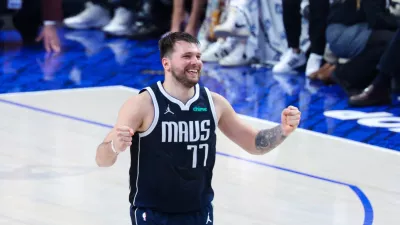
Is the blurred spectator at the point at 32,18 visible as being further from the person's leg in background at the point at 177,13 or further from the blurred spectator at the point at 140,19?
the person's leg in background at the point at 177,13

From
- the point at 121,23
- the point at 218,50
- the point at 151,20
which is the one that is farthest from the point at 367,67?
the point at 121,23

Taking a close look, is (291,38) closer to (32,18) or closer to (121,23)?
(121,23)

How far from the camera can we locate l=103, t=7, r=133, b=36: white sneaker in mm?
11133

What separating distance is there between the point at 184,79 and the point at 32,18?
7465 millimetres

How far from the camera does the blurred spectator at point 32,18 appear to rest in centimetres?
965

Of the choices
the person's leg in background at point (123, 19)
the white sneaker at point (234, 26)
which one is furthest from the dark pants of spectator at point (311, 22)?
the person's leg in background at point (123, 19)

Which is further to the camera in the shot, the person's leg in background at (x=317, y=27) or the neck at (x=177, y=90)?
the person's leg in background at (x=317, y=27)

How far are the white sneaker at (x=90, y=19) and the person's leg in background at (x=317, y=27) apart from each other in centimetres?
417

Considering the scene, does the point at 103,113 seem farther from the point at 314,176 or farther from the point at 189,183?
the point at 189,183

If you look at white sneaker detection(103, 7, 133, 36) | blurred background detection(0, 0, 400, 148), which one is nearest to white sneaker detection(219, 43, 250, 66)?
blurred background detection(0, 0, 400, 148)

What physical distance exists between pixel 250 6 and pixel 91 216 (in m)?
4.75

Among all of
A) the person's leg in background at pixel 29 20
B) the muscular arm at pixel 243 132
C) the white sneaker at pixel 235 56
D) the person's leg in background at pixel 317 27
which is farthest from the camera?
the person's leg in background at pixel 29 20

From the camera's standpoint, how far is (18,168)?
5.38 metres

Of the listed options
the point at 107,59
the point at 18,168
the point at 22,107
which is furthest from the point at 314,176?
the point at 107,59
